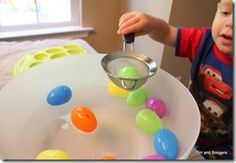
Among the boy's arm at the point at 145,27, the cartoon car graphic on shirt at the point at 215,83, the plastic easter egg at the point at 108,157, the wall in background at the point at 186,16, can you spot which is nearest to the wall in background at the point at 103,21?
the wall in background at the point at 186,16

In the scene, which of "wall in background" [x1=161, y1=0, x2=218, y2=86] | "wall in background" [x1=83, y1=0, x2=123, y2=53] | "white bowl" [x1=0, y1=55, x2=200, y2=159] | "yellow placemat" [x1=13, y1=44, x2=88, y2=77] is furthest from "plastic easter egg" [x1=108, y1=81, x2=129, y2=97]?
"wall in background" [x1=83, y1=0, x2=123, y2=53]

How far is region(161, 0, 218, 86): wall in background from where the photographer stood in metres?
1.00

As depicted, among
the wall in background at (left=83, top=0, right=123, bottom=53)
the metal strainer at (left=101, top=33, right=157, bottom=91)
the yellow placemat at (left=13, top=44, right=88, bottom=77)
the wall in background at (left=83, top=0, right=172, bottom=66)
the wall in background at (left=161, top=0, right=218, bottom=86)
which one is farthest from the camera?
the wall in background at (left=83, top=0, right=123, bottom=53)

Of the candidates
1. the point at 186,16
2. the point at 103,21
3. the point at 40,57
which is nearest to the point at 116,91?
the point at 40,57

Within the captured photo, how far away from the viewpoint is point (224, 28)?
1.63ft

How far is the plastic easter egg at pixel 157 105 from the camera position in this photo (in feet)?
1.65

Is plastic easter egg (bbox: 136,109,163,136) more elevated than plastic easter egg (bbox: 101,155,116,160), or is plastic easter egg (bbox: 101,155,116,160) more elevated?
plastic easter egg (bbox: 136,109,163,136)

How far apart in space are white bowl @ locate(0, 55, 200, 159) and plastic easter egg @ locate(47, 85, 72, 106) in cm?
1

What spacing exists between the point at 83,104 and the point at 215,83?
0.28 metres

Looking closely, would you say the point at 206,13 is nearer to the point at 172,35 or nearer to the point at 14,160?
the point at 172,35

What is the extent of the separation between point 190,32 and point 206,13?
1.66 feet

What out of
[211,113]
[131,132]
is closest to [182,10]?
[211,113]

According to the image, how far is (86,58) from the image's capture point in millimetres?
577

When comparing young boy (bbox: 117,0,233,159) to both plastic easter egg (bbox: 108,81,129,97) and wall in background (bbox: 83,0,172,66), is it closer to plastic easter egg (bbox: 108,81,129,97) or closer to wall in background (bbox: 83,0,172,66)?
plastic easter egg (bbox: 108,81,129,97)
